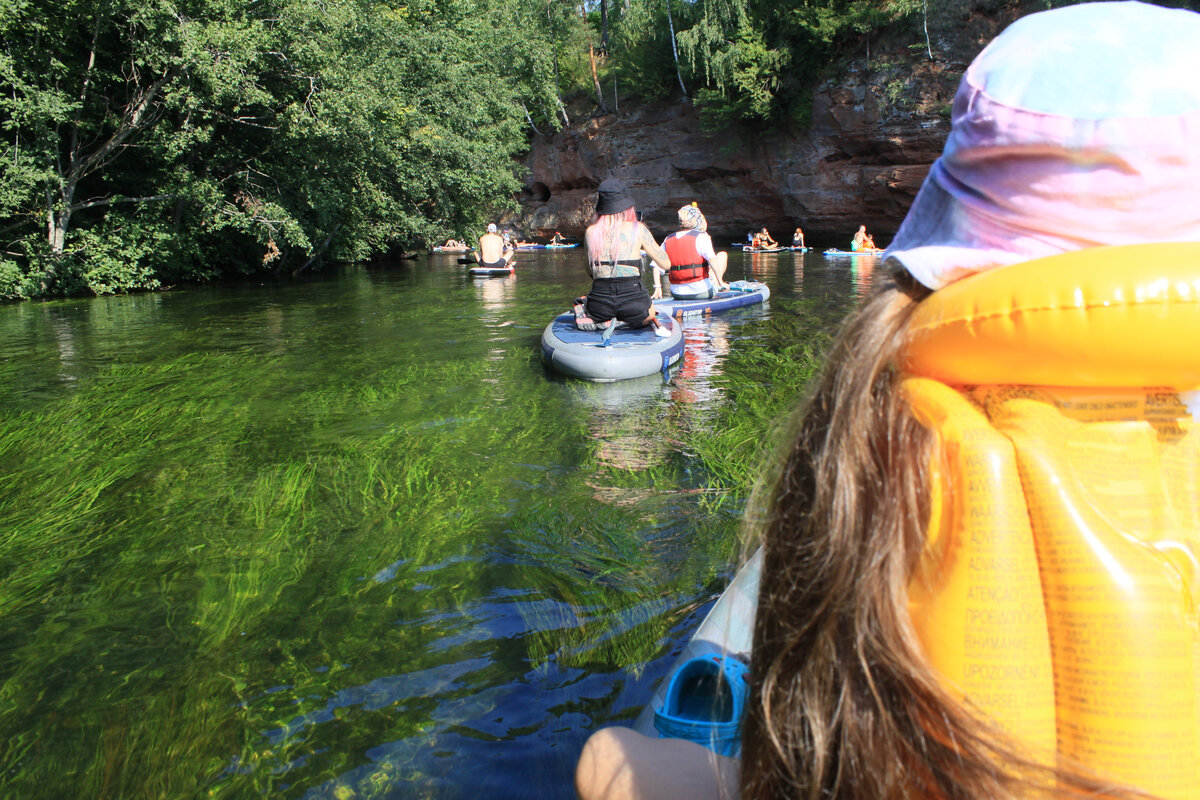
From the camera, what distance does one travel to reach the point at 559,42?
3641cm

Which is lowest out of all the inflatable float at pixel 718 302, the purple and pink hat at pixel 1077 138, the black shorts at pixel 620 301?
the inflatable float at pixel 718 302

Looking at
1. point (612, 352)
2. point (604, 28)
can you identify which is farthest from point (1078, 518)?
point (604, 28)

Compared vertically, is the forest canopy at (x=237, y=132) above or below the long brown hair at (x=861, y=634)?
above

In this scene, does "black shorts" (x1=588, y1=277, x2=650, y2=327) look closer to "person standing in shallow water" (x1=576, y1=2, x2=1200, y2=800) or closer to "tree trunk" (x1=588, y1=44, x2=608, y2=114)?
"person standing in shallow water" (x1=576, y1=2, x2=1200, y2=800)

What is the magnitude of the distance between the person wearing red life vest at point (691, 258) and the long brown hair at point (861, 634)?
9.51 m

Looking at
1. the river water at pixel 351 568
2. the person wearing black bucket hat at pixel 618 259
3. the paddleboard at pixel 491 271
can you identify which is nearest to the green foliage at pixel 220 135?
the paddleboard at pixel 491 271

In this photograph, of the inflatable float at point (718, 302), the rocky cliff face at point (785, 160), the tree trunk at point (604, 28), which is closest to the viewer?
the inflatable float at point (718, 302)

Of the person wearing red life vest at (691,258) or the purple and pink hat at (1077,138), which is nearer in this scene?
the purple and pink hat at (1077,138)

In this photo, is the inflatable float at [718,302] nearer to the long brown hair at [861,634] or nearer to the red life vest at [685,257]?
the red life vest at [685,257]

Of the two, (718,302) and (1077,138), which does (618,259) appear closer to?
(718,302)

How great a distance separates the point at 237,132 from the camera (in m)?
17.7

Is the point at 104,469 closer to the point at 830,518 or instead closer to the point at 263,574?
the point at 263,574

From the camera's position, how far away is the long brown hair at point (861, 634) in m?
0.86

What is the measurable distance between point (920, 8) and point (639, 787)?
27.8 meters
